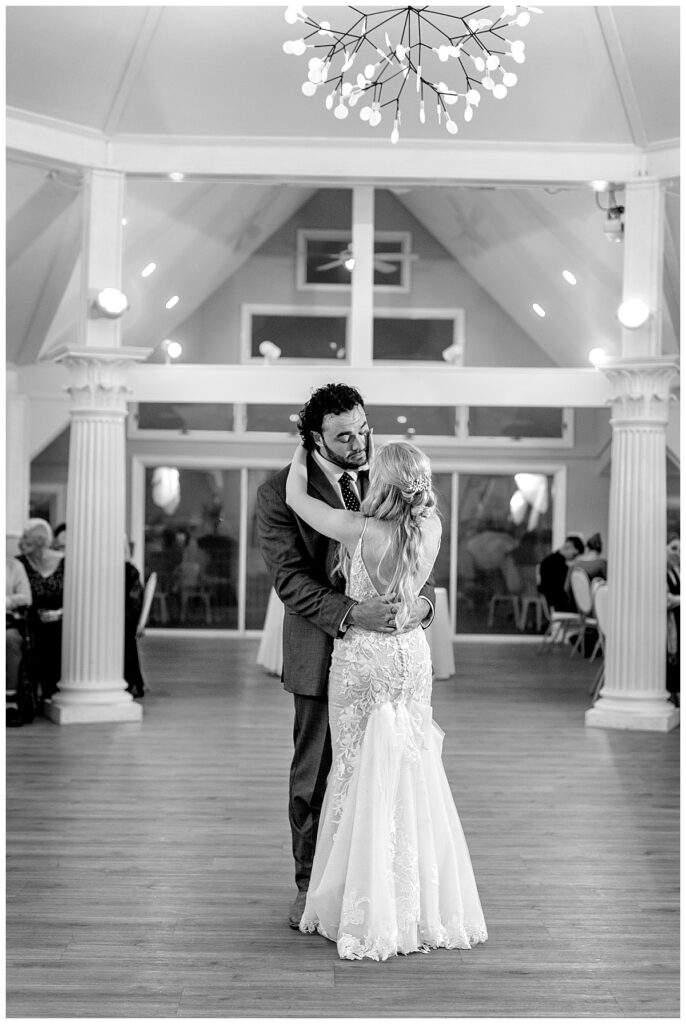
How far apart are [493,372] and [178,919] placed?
5779mm

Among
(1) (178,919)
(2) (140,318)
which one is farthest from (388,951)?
(2) (140,318)

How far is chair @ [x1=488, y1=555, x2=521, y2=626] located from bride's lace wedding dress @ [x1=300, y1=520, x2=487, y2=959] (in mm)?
11442

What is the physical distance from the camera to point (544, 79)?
7.56 m

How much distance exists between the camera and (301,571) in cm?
382

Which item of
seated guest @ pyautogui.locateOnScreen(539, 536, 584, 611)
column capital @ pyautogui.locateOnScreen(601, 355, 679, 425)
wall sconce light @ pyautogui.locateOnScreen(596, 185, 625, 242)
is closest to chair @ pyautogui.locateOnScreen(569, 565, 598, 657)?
seated guest @ pyautogui.locateOnScreen(539, 536, 584, 611)

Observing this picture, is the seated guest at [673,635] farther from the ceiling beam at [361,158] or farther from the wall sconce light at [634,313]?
the ceiling beam at [361,158]

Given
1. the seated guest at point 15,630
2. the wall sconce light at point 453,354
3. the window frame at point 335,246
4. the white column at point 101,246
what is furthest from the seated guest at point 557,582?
the seated guest at point 15,630

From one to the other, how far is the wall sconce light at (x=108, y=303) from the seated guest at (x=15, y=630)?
1794 mm

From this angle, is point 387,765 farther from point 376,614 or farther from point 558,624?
point 558,624

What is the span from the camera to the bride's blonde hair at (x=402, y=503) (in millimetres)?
3504

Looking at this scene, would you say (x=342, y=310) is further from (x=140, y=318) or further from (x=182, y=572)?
(x=182, y=572)

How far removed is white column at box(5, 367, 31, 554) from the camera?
1046 centimetres

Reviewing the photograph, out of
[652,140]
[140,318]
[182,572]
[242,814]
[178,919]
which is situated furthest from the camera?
[182,572]

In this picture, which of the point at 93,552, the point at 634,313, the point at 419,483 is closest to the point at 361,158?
the point at 634,313
